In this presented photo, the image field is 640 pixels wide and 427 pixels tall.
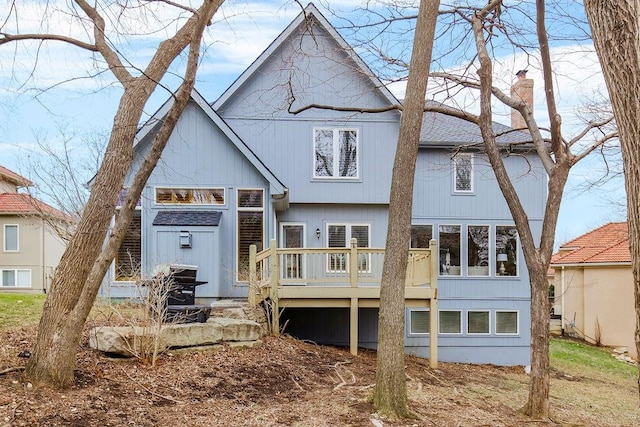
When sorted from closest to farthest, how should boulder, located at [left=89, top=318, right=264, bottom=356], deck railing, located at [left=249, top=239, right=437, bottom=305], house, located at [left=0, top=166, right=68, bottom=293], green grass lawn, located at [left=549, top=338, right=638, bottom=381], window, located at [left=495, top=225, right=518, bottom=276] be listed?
1. boulder, located at [left=89, top=318, right=264, bottom=356]
2. deck railing, located at [left=249, top=239, right=437, bottom=305]
3. window, located at [left=495, top=225, right=518, bottom=276]
4. green grass lawn, located at [left=549, top=338, right=638, bottom=381]
5. house, located at [left=0, top=166, right=68, bottom=293]

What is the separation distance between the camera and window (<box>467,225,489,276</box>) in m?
14.5

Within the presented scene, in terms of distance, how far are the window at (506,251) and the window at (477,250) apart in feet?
1.07

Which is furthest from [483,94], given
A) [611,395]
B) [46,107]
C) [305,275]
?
[611,395]

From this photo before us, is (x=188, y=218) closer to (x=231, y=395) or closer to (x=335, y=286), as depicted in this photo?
(x=335, y=286)

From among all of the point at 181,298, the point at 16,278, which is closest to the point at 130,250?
the point at 181,298

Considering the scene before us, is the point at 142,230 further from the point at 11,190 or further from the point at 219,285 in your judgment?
the point at 11,190

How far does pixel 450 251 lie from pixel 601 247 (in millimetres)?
9931

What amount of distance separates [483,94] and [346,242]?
6340 mm

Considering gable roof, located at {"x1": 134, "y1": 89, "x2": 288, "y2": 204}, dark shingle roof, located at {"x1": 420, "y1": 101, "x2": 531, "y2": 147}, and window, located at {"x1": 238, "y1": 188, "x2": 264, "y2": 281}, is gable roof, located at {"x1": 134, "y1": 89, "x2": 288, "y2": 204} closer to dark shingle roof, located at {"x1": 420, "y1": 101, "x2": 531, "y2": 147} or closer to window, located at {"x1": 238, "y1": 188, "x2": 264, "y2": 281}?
window, located at {"x1": 238, "y1": 188, "x2": 264, "y2": 281}

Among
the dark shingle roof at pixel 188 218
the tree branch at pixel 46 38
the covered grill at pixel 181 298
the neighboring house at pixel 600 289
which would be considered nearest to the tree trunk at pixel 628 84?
the tree branch at pixel 46 38

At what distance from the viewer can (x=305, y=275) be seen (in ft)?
34.7

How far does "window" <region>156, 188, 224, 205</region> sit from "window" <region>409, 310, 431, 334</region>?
6095 millimetres

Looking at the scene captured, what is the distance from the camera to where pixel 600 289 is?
19.8 meters

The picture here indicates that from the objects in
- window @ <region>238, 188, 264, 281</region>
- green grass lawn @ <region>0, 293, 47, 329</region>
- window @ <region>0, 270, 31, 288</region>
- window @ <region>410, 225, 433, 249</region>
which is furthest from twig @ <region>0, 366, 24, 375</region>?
window @ <region>0, 270, 31, 288</region>
